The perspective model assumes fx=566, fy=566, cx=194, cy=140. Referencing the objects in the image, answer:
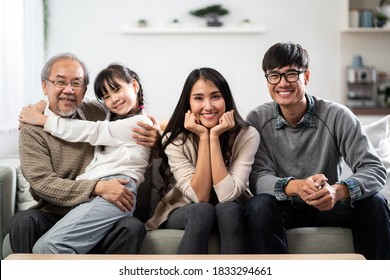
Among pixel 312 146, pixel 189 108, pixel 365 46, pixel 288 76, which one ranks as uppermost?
pixel 365 46

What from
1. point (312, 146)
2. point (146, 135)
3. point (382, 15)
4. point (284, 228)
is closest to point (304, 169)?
point (312, 146)

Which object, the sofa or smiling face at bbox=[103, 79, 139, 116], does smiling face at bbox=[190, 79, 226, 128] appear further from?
the sofa

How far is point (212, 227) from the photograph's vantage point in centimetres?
181

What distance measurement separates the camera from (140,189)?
7.11ft

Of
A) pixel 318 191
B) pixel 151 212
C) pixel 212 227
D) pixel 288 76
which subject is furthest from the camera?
pixel 151 212

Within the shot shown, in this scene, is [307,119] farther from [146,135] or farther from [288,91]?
[146,135]

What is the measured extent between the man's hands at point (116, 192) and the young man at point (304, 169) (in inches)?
15.4

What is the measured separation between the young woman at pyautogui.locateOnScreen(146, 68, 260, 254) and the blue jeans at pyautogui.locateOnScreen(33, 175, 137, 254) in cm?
22

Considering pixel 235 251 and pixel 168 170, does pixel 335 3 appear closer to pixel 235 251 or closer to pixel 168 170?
pixel 168 170

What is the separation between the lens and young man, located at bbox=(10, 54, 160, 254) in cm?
182

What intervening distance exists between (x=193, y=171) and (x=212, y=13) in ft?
9.51

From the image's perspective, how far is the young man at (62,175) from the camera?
1.82 m

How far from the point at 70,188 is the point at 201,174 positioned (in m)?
0.43
